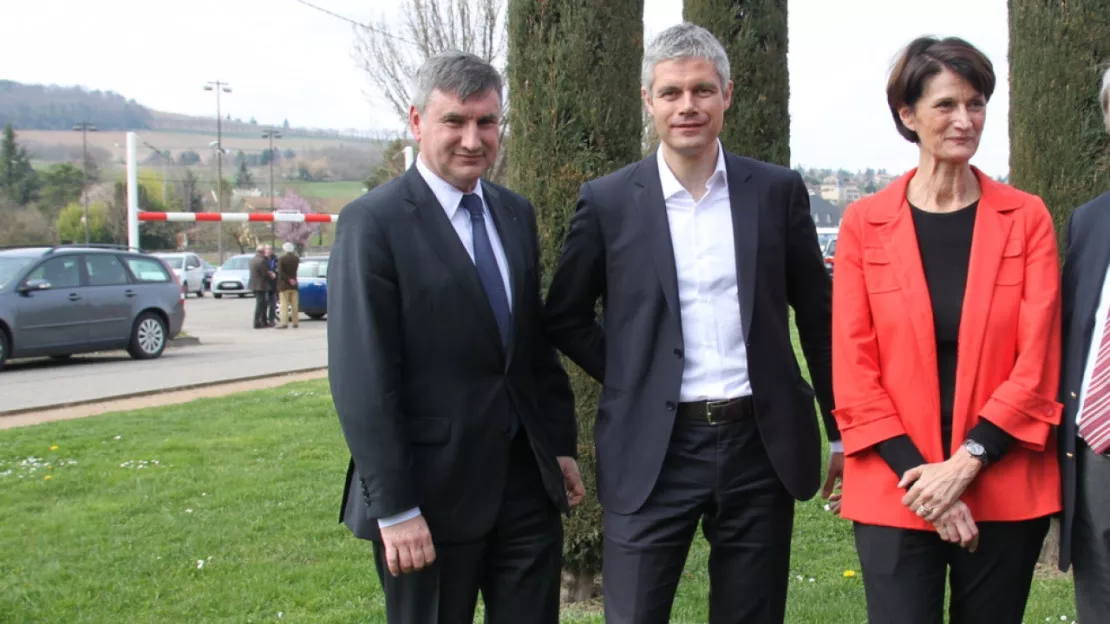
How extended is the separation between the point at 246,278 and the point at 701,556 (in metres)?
35.5

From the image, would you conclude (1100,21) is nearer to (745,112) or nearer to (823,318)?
(745,112)

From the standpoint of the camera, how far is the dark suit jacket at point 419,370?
2785 mm

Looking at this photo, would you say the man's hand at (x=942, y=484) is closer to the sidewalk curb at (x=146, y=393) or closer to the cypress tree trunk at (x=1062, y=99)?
the cypress tree trunk at (x=1062, y=99)

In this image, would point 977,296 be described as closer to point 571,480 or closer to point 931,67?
point 931,67

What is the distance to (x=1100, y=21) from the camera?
4.91 meters

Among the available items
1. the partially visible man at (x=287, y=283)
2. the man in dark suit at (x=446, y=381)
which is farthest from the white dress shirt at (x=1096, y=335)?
the partially visible man at (x=287, y=283)

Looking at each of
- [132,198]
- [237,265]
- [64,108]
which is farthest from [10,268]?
[64,108]

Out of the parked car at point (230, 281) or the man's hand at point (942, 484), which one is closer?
the man's hand at point (942, 484)

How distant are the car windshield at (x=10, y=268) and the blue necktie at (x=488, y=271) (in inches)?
511

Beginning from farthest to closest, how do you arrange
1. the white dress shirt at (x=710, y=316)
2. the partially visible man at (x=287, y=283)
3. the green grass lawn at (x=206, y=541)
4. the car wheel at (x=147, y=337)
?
the partially visible man at (x=287, y=283)
the car wheel at (x=147, y=337)
the green grass lawn at (x=206, y=541)
the white dress shirt at (x=710, y=316)

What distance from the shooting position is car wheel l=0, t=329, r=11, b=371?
14.0 metres

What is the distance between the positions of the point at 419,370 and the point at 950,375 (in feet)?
4.64

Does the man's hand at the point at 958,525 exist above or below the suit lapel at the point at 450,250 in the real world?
below

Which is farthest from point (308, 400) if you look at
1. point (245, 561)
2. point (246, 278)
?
point (246, 278)
